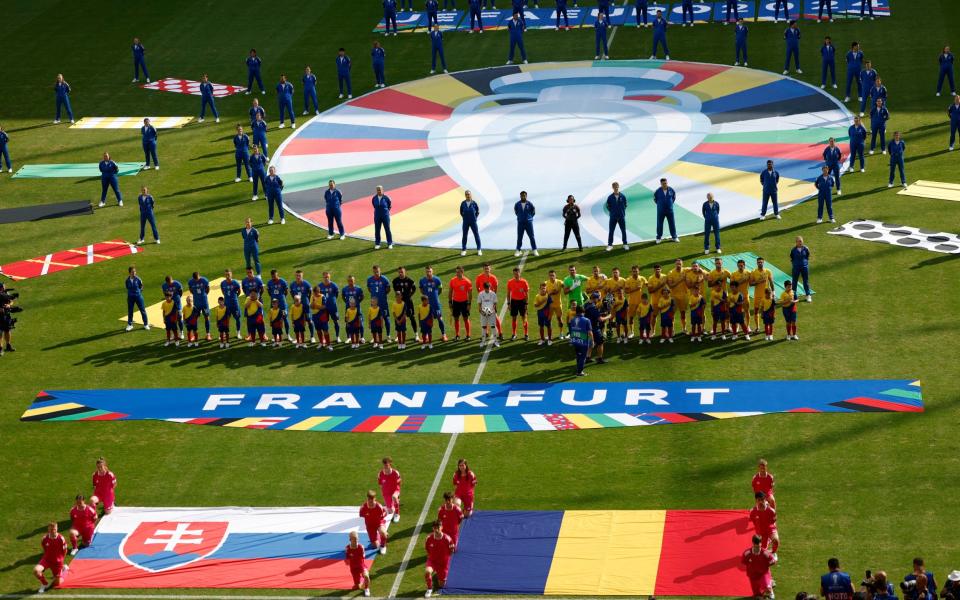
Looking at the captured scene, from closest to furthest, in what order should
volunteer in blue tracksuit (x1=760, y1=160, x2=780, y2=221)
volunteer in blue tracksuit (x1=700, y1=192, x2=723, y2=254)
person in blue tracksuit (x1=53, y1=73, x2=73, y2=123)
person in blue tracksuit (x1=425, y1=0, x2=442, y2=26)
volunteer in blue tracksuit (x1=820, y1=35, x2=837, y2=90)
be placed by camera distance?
1. volunteer in blue tracksuit (x1=700, y1=192, x2=723, y2=254)
2. volunteer in blue tracksuit (x1=760, y1=160, x2=780, y2=221)
3. volunteer in blue tracksuit (x1=820, y1=35, x2=837, y2=90)
4. person in blue tracksuit (x1=53, y1=73, x2=73, y2=123)
5. person in blue tracksuit (x1=425, y1=0, x2=442, y2=26)

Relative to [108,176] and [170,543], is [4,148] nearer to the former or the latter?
[108,176]

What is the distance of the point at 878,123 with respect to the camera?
42.8 m

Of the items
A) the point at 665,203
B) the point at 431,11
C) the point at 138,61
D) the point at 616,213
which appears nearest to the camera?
the point at 616,213

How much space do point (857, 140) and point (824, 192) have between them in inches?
155

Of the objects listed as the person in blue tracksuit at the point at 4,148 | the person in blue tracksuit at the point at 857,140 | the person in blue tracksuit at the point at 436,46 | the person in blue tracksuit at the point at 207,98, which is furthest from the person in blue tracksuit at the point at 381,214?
the person in blue tracksuit at the point at 4,148

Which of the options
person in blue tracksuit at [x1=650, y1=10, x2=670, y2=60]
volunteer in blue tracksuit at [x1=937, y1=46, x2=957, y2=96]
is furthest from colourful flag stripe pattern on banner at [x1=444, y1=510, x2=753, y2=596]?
person in blue tracksuit at [x1=650, y1=10, x2=670, y2=60]

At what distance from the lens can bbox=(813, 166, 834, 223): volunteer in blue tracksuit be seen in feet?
124

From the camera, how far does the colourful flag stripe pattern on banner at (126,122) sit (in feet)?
165

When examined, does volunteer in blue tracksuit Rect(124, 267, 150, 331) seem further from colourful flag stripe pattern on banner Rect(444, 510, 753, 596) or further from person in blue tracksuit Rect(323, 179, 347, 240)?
colourful flag stripe pattern on banner Rect(444, 510, 753, 596)

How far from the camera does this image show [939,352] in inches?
1210

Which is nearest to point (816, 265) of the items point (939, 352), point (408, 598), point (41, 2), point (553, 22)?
point (939, 352)

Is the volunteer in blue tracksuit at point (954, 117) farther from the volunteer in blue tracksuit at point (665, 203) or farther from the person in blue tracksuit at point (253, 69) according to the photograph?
the person in blue tracksuit at point (253, 69)

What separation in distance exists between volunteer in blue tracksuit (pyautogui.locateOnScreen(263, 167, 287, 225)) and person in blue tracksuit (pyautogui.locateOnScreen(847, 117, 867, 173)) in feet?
53.2

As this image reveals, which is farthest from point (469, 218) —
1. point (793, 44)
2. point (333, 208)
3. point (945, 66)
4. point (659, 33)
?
point (945, 66)
